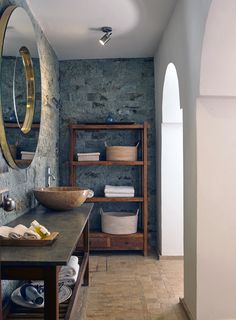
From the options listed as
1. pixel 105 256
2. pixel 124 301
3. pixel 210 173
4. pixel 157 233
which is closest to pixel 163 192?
pixel 157 233

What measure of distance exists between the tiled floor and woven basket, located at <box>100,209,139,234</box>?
31cm

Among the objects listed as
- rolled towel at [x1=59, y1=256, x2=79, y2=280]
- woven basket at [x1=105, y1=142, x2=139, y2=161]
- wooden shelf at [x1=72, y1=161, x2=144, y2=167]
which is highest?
woven basket at [x1=105, y1=142, x2=139, y2=161]

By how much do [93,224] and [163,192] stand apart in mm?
1140

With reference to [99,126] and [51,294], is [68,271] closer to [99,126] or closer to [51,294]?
[51,294]

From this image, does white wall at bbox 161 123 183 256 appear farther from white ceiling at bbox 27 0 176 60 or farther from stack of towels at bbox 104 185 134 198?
white ceiling at bbox 27 0 176 60

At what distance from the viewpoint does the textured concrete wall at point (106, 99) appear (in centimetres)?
461

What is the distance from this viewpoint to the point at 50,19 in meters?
3.24

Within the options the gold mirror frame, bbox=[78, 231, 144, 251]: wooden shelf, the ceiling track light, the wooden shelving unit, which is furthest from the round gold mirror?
bbox=[78, 231, 144, 251]: wooden shelf

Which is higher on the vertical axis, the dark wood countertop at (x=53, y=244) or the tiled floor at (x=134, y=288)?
the dark wood countertop at (x=53, y=244)

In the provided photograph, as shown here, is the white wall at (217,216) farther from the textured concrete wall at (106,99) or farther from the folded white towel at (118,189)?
the textured concrete wall at (106,99)

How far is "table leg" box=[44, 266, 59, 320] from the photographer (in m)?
1.47

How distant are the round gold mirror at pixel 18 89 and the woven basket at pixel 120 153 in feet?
4.72

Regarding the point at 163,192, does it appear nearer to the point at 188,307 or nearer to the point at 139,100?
the point at 139,100

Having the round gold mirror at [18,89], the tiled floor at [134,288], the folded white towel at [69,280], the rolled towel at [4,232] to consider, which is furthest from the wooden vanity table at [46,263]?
the tiled floor at [134,288]
